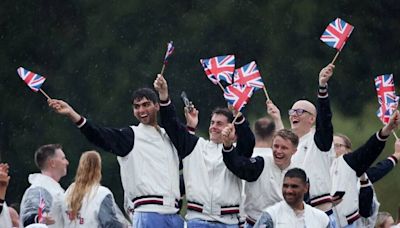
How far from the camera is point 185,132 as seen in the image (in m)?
16.6

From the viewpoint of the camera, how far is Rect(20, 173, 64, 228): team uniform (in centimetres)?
1675

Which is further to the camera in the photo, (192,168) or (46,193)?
(46,193)

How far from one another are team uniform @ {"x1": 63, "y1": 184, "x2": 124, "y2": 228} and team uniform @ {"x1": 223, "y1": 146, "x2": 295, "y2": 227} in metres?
1.28

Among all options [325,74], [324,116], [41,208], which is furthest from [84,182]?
[325,74]

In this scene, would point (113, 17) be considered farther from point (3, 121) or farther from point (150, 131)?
point (150, 131)

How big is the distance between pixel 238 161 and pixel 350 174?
172cm

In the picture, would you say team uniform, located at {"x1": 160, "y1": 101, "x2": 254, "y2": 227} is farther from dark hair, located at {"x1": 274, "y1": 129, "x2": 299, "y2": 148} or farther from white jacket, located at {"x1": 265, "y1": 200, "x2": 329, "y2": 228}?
white jacket, located at {"x1": 265, "y1": 200, "x2": 329, "y2": 228}

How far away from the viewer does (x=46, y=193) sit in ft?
55.4

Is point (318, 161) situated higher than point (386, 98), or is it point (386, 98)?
point (386, 98)

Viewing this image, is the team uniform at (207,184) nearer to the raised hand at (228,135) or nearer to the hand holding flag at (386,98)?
the raised hand at (228,135)

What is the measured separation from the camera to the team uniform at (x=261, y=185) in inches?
658

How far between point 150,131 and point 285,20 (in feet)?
31.4

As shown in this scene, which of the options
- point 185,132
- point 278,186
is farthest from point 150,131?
point 278,186

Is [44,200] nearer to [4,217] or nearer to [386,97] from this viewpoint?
[4,217]
